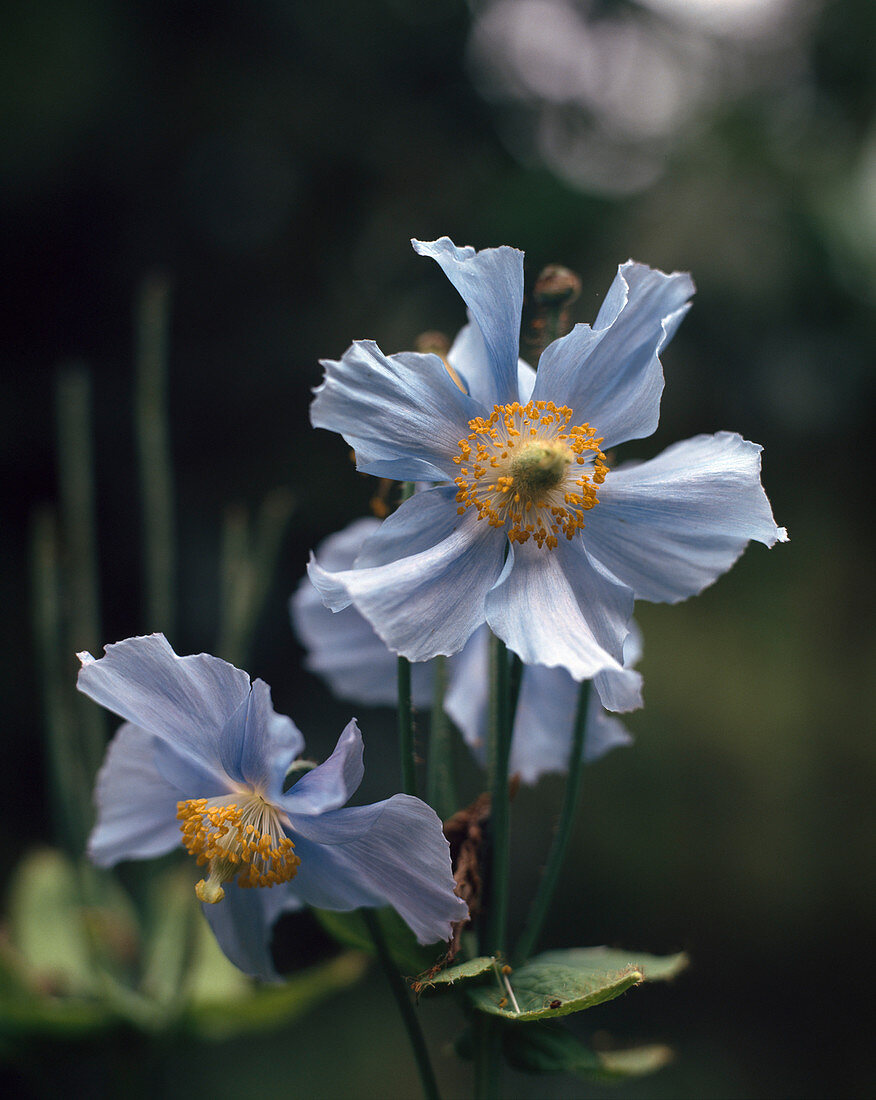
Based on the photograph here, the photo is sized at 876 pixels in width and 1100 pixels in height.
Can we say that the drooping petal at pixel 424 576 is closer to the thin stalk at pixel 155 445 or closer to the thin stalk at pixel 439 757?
the thin stalk at pixel 439 757

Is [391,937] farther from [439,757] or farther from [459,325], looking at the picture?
[459,325]

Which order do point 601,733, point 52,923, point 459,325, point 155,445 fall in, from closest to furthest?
1. point 601,733
2. point 155,445
3. point 52,923
4. point 459,325

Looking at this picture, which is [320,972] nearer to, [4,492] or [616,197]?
[4,492]

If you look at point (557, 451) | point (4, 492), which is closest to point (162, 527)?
point (557, 451)

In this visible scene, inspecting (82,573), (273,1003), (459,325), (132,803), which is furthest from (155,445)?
(459,325)

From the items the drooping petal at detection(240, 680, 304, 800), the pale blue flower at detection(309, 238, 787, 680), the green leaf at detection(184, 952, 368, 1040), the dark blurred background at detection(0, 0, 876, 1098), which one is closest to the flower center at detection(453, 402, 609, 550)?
the pale blue flower at detection(309, 238, 787, 680)

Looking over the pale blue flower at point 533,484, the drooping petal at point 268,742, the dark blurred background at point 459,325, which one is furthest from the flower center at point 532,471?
the dark blurred background at point 459,325

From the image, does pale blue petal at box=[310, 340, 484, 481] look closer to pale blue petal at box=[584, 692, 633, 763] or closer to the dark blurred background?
pale blue petal at box=[584, 692, 633, 763]
